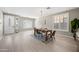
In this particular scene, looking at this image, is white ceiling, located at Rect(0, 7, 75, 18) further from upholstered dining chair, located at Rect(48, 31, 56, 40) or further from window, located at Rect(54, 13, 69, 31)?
upholstered dining chair, located at Rect(48, 31, 56, 40)

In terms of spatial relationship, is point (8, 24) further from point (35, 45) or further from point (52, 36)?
Answer: point (52, 36)

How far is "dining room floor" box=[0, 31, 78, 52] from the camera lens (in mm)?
2125

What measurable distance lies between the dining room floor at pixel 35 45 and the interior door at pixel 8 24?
141mm

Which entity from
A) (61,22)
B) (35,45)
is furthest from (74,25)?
(35,45)

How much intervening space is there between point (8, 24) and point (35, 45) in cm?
82

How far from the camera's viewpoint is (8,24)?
2.25m

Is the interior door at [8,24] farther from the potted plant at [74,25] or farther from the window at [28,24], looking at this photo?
the potted plant at [74,25]

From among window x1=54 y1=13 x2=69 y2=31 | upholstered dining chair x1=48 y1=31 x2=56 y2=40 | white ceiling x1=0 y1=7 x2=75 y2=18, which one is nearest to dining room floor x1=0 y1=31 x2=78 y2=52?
upholstered dining chair x1=48 y1=31 x2=56 y2=40

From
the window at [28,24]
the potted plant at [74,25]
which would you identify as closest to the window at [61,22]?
the potted plant at [74,25]

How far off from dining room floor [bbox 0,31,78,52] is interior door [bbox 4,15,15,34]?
0.46 ft

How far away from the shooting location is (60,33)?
2.25 metres
